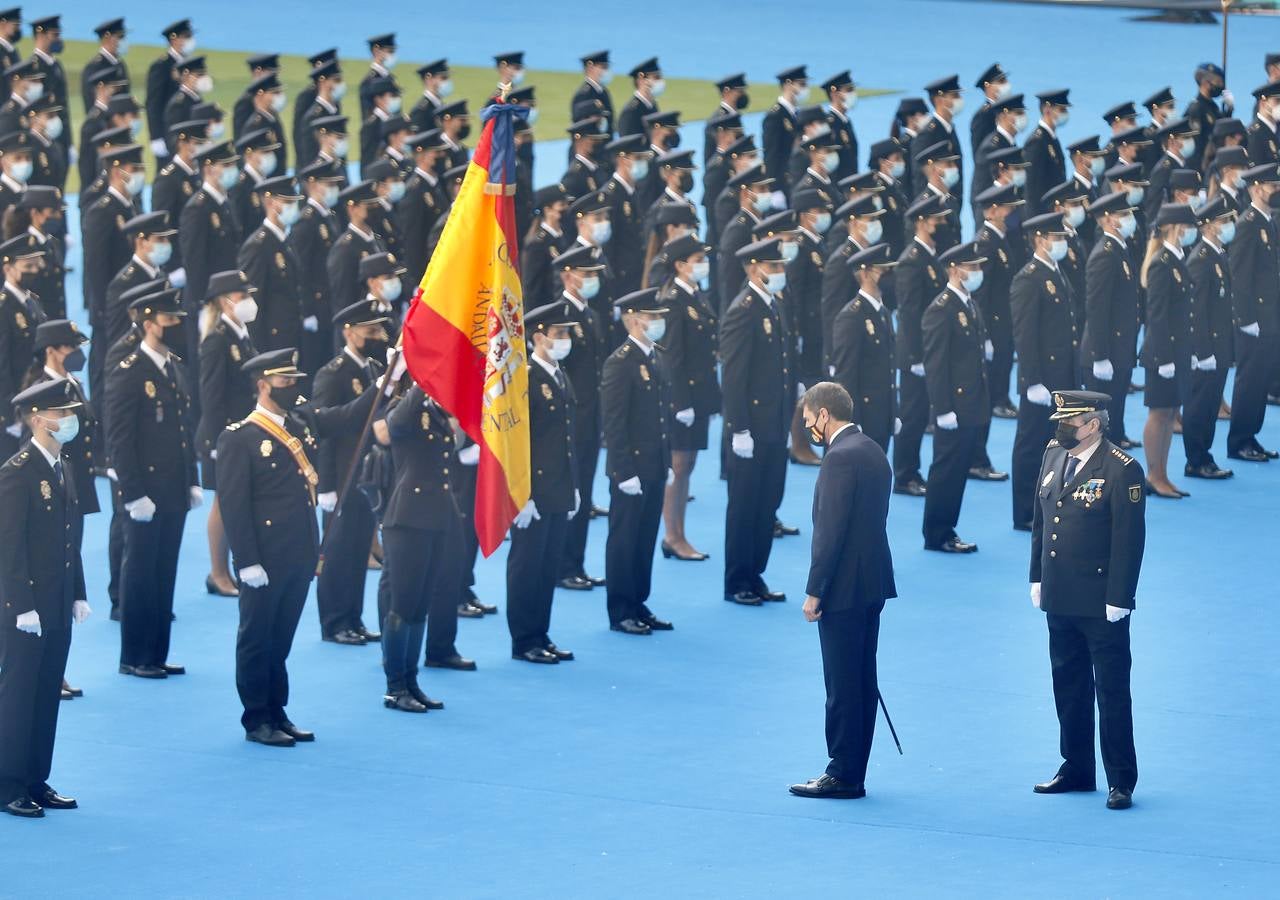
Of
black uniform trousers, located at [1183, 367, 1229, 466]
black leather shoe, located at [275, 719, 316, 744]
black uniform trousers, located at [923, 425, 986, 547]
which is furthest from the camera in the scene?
black uniform trousers, located at [1183, 367, 1229, 466]

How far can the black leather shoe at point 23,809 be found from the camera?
8586 millimetres

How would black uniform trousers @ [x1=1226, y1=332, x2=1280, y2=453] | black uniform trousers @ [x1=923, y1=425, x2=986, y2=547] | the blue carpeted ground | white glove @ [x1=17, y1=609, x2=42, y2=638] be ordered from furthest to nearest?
black uniform trousers @ [x1=1226, y1=332, x2=1280, y2=453] < black uniform trousers @ [x1=923, y1=425, x2=986, y2=547] < white glove @ [x1=17, y1=609, x2=42, y2=638] < the blue carpeted ground

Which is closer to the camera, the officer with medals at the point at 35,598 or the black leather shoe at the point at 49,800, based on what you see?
the officer with medals at the point at 35,598

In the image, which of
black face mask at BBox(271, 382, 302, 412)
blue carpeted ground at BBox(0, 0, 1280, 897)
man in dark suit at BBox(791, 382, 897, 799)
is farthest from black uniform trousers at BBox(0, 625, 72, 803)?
man in dark suit at BBox(791, 382, 897, 799)

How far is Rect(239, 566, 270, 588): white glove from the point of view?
370 inches

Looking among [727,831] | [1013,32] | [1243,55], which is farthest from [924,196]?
[1013,32]

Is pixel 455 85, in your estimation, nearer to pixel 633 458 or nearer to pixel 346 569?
pixel 633 458

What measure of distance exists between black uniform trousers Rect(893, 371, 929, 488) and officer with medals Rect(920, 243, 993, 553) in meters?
0.58

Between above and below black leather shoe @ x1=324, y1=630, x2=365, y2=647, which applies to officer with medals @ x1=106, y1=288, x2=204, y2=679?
above

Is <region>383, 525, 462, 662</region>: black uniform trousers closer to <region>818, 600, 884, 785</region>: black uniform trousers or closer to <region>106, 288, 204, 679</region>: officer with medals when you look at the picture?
<region>106, 288, 204, 679</region>: officer with medals

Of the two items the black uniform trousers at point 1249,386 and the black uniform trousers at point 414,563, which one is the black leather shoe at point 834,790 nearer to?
the black uniform trousers at point 414,563

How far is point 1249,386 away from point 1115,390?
127cm

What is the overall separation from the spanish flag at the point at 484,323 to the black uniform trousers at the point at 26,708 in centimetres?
195

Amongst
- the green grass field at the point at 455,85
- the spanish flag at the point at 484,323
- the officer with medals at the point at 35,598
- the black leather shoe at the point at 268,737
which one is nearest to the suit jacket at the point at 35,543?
the officer with medals at the point at 35,598
